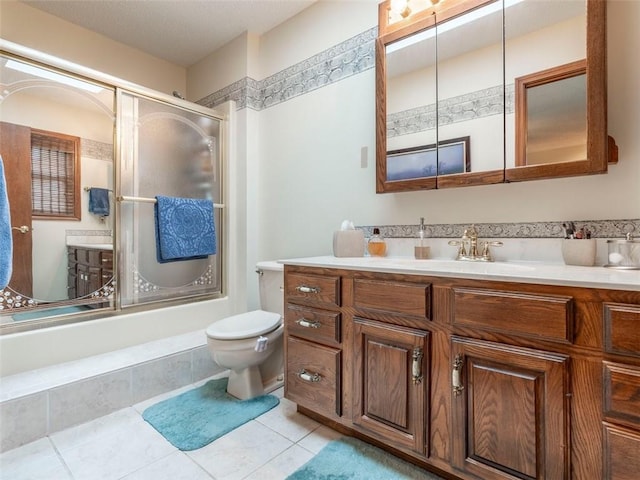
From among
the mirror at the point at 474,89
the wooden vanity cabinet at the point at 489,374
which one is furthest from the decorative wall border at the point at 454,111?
the wooden vanity cabinet at the point at 489,374

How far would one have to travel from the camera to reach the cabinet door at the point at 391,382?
116 centimetres

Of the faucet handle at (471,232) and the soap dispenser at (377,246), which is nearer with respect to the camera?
the faucet handle at (471,232)

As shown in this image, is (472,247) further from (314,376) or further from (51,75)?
(51,75)

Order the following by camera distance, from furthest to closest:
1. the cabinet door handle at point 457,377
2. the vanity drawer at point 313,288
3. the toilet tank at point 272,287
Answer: the toilet tank at point 272,287, the vanity drawer at point 313,288, the cabinet door handle at point 457,377

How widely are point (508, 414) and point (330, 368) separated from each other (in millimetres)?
685

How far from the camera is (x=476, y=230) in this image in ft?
4.98

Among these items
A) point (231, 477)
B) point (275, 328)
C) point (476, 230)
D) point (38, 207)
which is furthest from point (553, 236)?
point (38, 207)

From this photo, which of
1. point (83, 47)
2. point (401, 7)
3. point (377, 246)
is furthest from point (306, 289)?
point (83, 47)

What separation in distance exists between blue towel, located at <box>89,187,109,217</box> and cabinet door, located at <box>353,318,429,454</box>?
1753 millimetres

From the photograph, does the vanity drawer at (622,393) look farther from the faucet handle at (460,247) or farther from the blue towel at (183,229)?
the blue towel at (183,229)

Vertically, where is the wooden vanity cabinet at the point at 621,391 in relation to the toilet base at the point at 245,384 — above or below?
above

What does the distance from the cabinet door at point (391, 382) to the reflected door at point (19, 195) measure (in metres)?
1.79

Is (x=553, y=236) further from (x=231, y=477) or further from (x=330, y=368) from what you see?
(x=231, y=477)

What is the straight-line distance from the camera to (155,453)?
137 cm
